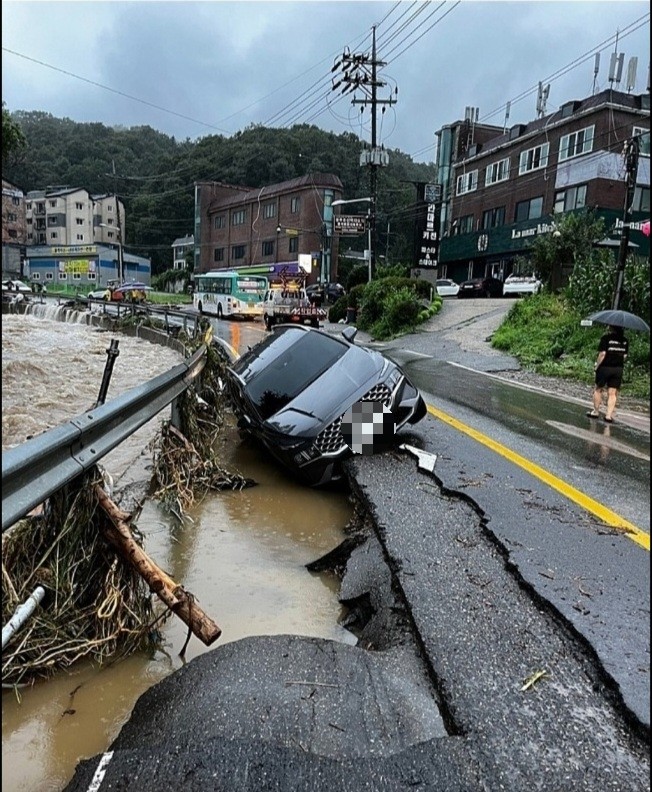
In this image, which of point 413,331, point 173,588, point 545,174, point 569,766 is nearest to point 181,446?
point 173,588

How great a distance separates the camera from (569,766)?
73.8 inches

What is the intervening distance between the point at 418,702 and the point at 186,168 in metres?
52.1

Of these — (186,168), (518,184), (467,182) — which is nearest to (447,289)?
(518,184)

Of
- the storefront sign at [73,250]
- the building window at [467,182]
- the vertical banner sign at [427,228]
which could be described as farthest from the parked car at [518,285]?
the storefront sign at [73,250]

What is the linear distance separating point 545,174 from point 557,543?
39.3 meters

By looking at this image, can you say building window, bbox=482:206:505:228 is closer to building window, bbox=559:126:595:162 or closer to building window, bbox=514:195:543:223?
building window, bbox=514:195:543:223

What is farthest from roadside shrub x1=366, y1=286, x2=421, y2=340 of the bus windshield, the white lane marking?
the white lane marking

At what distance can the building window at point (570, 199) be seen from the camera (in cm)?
3494

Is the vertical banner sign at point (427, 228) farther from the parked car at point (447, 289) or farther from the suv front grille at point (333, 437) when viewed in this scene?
the suv front grille at point (333, 437)

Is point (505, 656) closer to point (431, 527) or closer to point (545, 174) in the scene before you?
point (431, 527)

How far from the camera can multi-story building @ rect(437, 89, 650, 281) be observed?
33.8 m

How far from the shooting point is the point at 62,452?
2.55 meters

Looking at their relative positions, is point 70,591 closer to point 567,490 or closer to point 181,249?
point 567,490

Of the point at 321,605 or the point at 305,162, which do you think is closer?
the point at 321,605
